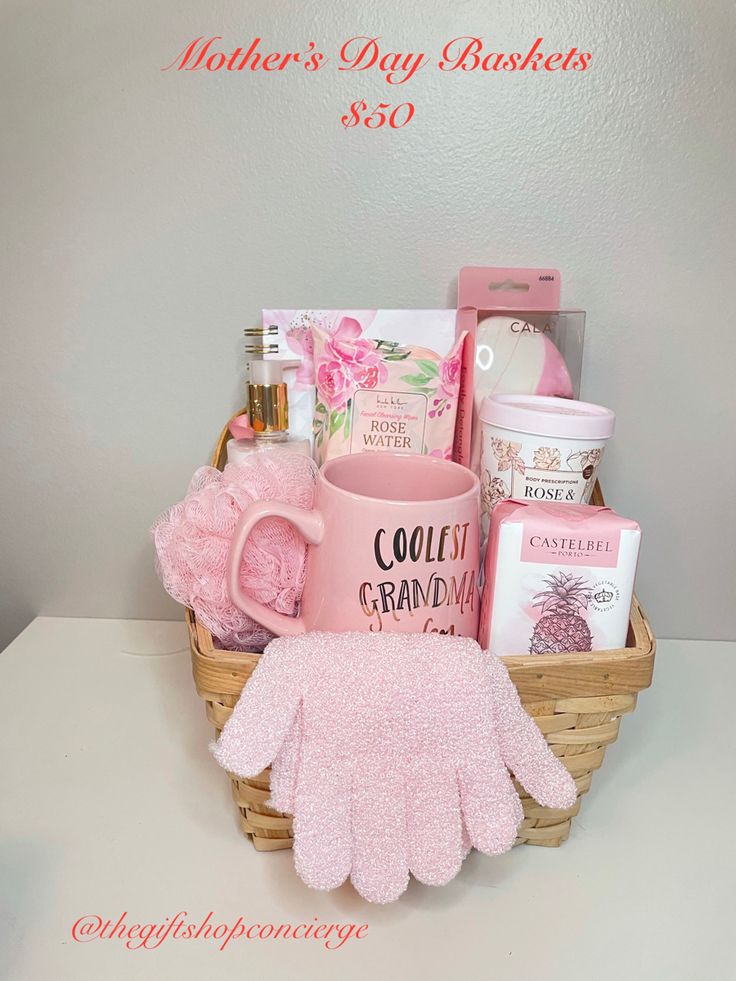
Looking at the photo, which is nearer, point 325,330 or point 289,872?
point 289,872

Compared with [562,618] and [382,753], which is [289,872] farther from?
[562,618]

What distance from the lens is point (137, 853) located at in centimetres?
51

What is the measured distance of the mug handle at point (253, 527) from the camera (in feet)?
1.52

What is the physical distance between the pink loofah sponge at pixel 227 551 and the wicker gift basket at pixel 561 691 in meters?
0.02

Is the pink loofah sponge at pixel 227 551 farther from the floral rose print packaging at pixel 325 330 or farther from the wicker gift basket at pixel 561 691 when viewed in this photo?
the floral rose print packaging at pixel 325 330

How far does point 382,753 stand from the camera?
43 centimetres

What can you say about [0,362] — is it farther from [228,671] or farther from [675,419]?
[675,419]

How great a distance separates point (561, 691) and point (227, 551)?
23 cm

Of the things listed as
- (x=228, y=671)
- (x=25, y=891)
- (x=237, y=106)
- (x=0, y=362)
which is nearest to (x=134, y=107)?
(x=237, y=106)

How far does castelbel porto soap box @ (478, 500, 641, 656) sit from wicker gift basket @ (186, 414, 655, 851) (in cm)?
3

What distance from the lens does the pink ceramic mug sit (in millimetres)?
461

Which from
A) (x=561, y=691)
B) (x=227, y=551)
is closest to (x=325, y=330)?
(x=227, y=551)

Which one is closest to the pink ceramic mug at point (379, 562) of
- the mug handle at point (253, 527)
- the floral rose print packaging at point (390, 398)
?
the mug handle at point (253, 527)

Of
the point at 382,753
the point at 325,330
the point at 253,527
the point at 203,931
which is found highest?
the point at 325,330
